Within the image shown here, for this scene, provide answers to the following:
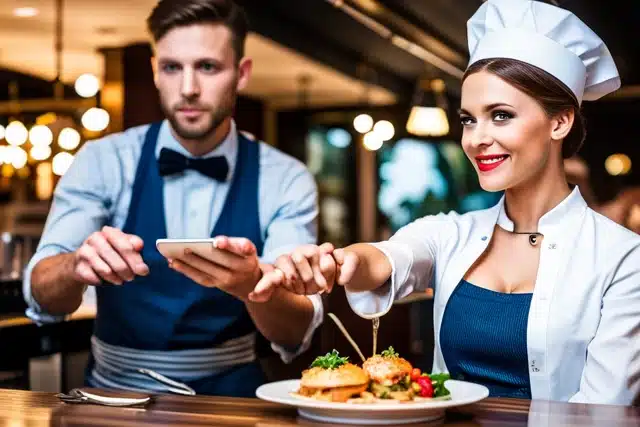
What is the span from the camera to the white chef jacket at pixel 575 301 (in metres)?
1.87

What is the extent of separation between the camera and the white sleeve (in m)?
1.90

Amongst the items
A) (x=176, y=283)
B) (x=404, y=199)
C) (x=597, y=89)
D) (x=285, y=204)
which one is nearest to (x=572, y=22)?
(x=597, y=89)

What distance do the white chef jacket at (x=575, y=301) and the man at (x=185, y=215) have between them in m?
0.40

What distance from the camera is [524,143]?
6.39ft

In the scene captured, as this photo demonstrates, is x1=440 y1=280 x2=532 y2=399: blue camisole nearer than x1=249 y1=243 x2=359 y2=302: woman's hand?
No

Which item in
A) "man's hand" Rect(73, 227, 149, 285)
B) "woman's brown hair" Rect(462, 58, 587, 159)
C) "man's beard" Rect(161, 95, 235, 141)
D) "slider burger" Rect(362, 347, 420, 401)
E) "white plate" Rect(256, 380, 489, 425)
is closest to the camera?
"white plate" Rect(256, 380, 489, 425)

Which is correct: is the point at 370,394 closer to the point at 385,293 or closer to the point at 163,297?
the point at 385,293

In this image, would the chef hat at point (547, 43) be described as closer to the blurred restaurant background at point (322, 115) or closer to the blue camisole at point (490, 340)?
the blurred restaurant background at point (322, 115)

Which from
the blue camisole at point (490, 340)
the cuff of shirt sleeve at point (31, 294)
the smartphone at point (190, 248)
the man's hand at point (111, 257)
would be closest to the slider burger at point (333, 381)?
the smartphone at point (190, 248)

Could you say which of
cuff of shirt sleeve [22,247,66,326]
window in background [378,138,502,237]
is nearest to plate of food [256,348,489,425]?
cuff of shirt sleeve [22,247,66,326]

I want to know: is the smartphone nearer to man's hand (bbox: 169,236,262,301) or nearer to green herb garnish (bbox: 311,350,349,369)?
man's hand (bbox: 169,236,262,301)

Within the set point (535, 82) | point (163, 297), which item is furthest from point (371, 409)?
point (163, 297)

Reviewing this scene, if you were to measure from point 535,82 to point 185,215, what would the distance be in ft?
3.54

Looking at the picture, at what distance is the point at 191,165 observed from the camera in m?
2.59
